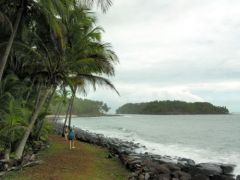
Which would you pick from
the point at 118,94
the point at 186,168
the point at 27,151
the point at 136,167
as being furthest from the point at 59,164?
the point at 186,168

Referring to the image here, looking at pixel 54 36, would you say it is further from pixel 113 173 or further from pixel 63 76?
pixel 113 173

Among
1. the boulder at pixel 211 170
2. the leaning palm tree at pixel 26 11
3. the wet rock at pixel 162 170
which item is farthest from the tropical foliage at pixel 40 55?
the boulder at pixel 211 170

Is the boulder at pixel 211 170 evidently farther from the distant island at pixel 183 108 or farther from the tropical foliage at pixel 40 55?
the distant island at pixel 183 108

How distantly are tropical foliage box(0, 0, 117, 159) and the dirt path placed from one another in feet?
3.78

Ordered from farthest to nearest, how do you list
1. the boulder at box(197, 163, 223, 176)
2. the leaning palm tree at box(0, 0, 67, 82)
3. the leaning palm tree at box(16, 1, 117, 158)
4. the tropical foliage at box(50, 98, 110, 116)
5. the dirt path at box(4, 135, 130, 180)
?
the tropical foliage at box(50, 98, 110, 116) → the boulder at box(197, 163, 223, 176) → the leaning palm tree at box(16, 1, 117, 158) → the dirt path at box(4, 135, 130, 180) → the leaning palm tree at box(0, 0, 67, 82)

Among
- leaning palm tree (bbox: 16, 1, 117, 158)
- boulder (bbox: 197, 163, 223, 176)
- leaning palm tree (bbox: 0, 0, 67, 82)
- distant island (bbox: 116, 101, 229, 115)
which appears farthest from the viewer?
distant island (bbox: 116, 101, 229, 115)

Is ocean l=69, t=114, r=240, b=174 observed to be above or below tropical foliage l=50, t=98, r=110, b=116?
below

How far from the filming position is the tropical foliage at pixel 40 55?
10914 millimetres

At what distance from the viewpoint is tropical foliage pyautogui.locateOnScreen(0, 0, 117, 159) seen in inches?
430

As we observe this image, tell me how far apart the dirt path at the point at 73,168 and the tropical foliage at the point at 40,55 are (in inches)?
45.3

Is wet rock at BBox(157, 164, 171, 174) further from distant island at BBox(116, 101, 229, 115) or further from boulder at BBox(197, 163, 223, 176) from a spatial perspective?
distant island at BBox(116, 101, 229, 115)

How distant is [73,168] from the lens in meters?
11.9

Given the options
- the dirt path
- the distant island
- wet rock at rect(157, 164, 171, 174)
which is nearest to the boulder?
wet rock at rect(157, 164, 171, 174)

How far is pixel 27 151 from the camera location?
13.6m
